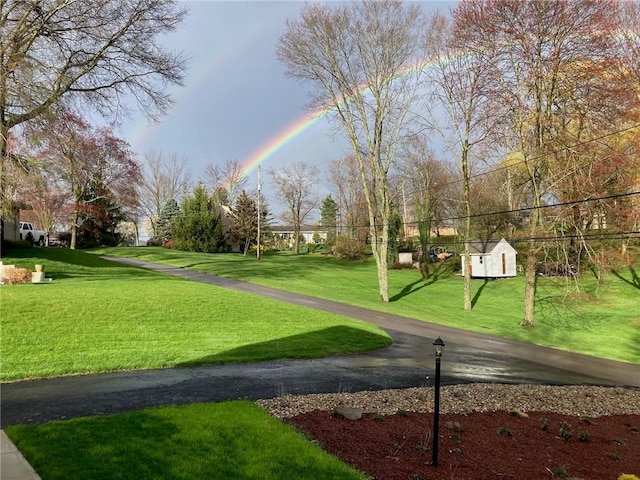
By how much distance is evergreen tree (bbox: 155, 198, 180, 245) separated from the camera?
59719 millimetres

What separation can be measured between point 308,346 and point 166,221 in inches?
2149

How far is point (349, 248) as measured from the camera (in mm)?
48094

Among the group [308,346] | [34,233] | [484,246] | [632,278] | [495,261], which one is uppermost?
[34,233]

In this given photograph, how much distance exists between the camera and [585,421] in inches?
261

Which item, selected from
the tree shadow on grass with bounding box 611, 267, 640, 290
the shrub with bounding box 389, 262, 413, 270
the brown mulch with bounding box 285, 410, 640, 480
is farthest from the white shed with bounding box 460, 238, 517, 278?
the brown mulch with bounding box 285, 410, 640, 480

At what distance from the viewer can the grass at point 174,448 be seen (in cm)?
393

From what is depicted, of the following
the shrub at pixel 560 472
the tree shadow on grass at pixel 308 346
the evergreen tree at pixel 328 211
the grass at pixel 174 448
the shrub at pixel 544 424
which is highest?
the evergreen tree at pixel 328 211

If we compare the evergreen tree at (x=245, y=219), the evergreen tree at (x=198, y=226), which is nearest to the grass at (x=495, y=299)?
the evergreen tree at (x=198, y=226)

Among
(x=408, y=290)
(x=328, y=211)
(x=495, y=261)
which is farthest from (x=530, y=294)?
(x=328, y=211)

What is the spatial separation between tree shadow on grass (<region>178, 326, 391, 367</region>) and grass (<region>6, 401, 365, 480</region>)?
11.7 ft

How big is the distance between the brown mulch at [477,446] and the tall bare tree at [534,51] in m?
12.8

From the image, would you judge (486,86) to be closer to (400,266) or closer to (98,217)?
(400,266)

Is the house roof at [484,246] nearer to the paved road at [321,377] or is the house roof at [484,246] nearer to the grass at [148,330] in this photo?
the paved road at [321,377]

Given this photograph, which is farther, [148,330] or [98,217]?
[98,217]
